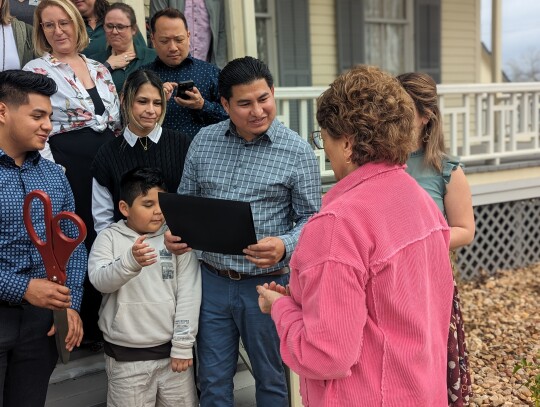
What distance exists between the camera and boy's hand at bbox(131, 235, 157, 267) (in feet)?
7.82

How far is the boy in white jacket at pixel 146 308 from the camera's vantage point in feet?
8.75

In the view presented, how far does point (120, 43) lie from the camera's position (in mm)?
3824

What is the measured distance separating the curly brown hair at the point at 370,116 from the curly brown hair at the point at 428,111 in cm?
93

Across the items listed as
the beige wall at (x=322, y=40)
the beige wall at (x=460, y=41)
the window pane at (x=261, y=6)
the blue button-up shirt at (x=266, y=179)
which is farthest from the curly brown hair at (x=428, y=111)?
Answer: the beige wall at (x=460, y=41)

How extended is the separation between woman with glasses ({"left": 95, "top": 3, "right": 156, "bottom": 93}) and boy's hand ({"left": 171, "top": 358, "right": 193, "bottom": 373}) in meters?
1.85

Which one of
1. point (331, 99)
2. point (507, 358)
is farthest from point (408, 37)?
point (331, 99)

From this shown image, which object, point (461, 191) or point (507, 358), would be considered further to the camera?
point (507, 358)

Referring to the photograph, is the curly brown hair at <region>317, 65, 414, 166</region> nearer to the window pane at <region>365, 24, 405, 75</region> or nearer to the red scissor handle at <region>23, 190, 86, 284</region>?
the red scissor handle at <region>23, 190, 86, 284</region>

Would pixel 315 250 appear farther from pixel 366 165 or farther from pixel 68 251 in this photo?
pixel 68 251

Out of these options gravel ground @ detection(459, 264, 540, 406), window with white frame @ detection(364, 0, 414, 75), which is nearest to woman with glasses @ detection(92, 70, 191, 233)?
gravel ground @ detection(459, 264, 540, 406)

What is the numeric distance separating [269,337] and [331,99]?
1384 millimetres

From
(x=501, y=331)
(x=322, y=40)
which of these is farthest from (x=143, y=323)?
(x=322, y=40)

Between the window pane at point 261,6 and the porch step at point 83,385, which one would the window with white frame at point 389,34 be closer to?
the window pane at point 261,6

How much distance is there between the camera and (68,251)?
2100mm
